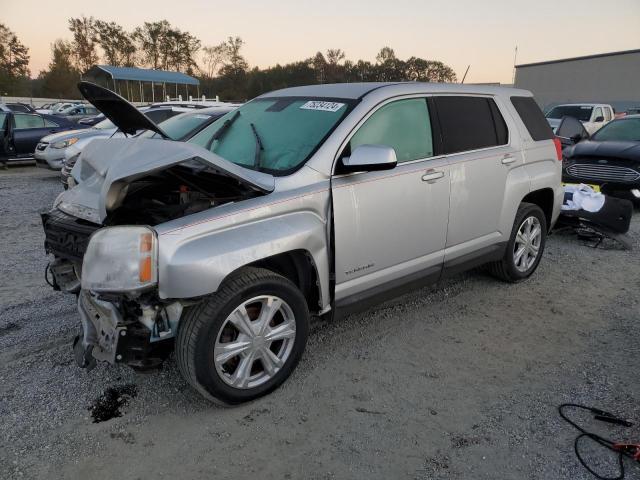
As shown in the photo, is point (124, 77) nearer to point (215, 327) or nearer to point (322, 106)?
point (322, 106)

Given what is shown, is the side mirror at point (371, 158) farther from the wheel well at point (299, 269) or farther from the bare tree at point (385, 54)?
the bare tree at point (385, 54)

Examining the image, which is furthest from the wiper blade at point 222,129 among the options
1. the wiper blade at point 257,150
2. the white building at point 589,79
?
the white building at point 589,79

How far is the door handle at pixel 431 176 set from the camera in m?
3.59

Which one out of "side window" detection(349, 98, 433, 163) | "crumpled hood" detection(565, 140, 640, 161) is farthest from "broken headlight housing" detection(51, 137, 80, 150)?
"crumpled hood" detection(565, 140, 640, 161)

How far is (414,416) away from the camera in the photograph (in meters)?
2.83

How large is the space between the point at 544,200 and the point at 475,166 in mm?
1568

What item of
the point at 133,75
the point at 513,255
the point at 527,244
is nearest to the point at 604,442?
the point at 513,255

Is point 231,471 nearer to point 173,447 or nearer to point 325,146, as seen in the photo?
point 173,447

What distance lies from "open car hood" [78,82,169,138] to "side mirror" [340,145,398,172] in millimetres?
1233

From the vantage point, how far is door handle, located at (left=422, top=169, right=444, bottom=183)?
11.8 feet

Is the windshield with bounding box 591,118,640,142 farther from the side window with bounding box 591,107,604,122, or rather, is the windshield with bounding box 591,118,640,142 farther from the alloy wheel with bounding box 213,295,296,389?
the alloy wheel with bounding box 213,295,296,389

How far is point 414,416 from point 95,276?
1.96m

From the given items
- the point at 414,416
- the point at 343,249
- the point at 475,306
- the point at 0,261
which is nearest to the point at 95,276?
the point at 343,249

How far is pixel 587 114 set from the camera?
1658 centimetres
